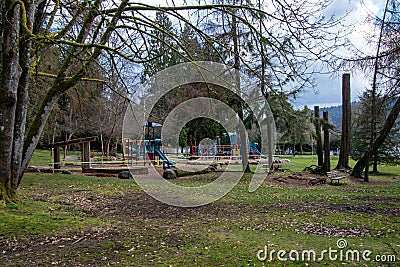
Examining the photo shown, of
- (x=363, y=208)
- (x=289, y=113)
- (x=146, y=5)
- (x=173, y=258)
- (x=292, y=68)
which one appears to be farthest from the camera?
(x=363, y=208)

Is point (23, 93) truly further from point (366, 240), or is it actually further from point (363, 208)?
point (363, 208)

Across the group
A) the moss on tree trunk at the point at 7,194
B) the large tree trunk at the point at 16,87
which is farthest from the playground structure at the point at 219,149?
the moss on tree trunk at the point at 7,194

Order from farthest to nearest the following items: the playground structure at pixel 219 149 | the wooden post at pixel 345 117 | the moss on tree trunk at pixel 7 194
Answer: the playground structure at pixel 219 149
the wooden post at pixel 345 117
the moss on tree trunk at pixel 7 194

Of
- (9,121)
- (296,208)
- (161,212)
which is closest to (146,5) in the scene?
(9,121)

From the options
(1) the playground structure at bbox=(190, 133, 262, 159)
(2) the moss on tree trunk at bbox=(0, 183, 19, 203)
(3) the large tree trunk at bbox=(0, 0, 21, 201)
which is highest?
(3) the large tree trunk at bbox=(0, 0, 21, 201)

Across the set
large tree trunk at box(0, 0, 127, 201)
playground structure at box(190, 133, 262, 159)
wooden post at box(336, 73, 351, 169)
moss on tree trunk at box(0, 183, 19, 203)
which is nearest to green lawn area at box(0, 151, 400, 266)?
moss on tree trunk at box(0, 183, 19, 203)

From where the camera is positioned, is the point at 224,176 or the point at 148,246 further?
the point at 224,176

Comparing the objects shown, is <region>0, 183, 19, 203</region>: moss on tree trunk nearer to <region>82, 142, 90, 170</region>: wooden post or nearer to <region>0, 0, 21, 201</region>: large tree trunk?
<region>0, 0, 21, 201</region>: large tree trunk

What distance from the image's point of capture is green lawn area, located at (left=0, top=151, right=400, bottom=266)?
12.3 feet

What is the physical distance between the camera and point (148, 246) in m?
4.25

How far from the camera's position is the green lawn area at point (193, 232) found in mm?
3736

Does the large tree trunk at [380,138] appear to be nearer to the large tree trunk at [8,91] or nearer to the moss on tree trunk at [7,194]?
the large tree trunk at [8,91]

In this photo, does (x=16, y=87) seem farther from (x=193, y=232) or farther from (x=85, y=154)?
(x=85, y=154)

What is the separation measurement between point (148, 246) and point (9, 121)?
138 inches
